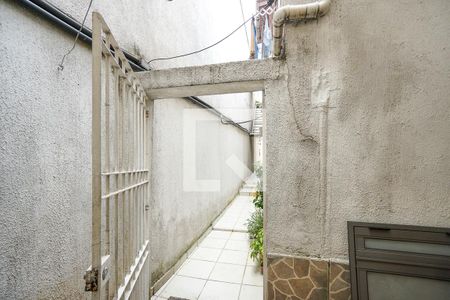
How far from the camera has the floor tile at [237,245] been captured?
4.59 meters

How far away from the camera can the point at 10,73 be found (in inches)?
53.0

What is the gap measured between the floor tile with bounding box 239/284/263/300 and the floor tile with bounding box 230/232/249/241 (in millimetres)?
1737

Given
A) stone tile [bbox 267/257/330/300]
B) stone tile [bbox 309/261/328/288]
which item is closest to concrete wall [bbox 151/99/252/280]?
stone tile [bbox 267/257/330/300]

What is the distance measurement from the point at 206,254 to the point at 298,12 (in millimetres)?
4215

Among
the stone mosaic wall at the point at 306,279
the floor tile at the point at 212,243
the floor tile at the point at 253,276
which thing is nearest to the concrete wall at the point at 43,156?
the stone mosaic wall at the point at 306,279

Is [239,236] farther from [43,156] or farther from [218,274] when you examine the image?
[43,156]

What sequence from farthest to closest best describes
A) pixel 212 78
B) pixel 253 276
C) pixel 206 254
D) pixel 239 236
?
pixel 239 236 < pixel 206 254 < pixel 253 276 < pixel 212 78

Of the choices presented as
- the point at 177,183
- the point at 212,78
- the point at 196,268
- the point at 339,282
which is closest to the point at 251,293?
the point at 196,268

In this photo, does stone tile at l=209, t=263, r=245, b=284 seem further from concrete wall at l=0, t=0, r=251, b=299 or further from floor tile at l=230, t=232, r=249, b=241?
concrete wall at l=0, t=0, r=251, b=299

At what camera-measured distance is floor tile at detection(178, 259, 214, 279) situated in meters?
3.63

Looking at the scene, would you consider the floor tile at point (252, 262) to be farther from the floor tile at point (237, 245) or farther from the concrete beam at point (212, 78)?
the concrete beam at point (212, 78)

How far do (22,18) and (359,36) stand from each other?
257 centimetres

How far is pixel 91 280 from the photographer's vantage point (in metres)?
1.20

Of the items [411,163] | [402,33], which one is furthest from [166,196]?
[402,33]
